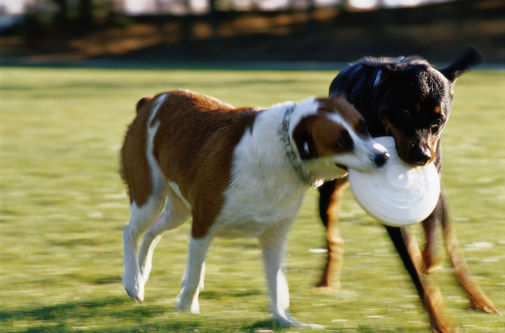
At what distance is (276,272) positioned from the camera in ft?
15.0

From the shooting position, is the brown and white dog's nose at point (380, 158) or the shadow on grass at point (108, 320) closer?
the brown and white dog's nose at point (380, 158)

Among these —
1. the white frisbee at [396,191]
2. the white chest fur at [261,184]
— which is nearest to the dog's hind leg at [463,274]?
the white frisbee at [396,191]

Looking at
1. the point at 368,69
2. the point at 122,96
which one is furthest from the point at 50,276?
the point at 122,96

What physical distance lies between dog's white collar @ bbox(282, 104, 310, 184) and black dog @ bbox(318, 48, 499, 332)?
2.01ft

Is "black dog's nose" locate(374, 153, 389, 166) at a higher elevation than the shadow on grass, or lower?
higher

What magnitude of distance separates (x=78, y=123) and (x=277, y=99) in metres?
5.53

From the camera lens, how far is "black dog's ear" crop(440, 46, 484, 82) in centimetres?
451

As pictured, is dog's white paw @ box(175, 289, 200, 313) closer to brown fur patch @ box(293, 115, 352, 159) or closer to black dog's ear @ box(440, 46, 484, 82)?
brown fur patch @ box(293, 115, 352, 159)

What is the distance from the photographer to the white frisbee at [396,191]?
3.98m

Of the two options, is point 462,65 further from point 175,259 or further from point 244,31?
point 244,31

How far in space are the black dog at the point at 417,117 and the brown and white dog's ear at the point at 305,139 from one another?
0.60m

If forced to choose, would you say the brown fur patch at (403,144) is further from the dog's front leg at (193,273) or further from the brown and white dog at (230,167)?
the dog's front leg at (193,273)

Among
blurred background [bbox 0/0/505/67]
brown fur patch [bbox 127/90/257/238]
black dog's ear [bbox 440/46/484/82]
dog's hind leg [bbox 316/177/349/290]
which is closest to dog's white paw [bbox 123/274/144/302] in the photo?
brown fur patch [bbox 127/90/257/238]

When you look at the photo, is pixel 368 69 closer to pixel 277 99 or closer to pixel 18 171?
pixel 18 171
